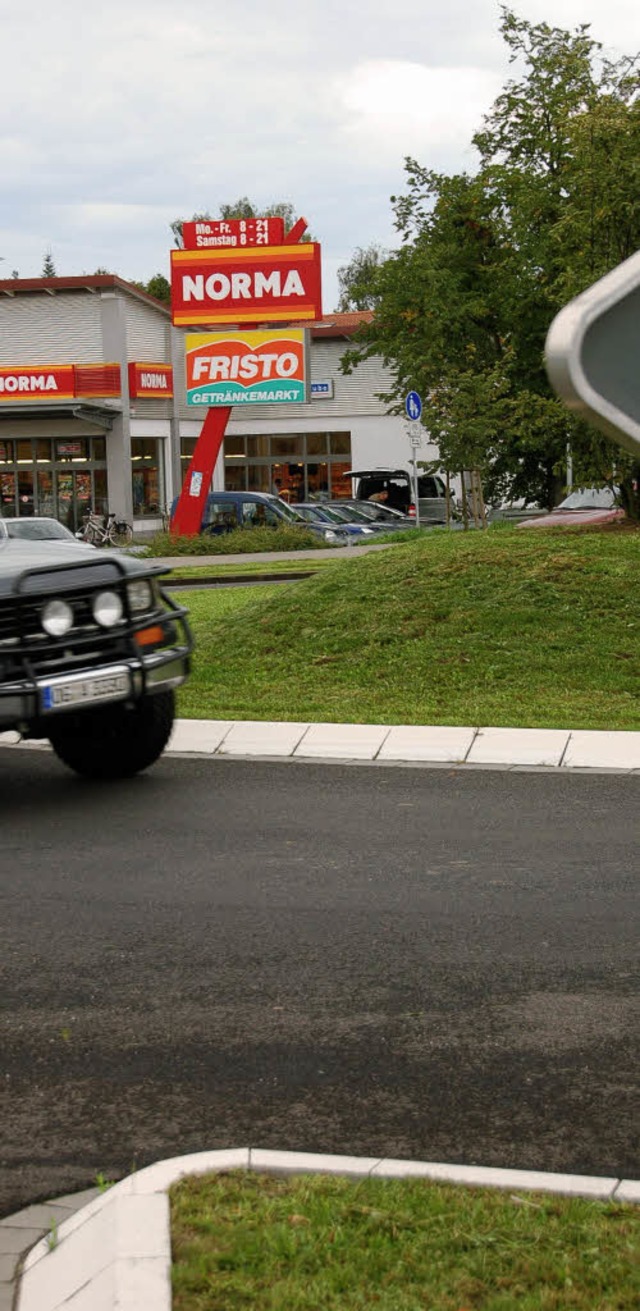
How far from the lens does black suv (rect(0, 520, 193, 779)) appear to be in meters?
8.34

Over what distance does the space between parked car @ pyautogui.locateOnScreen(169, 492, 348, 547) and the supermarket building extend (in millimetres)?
9747

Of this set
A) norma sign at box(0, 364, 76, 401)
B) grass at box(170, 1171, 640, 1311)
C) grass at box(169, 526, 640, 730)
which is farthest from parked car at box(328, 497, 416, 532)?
grass at box(170, 1171, 640, 1311)

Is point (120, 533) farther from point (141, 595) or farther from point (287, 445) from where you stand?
point (141, 595)

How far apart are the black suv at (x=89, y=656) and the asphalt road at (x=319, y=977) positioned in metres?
0.43

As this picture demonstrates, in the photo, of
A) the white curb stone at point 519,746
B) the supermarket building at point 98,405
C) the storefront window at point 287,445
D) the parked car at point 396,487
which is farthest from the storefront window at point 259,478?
the white curb stone at point 519,746

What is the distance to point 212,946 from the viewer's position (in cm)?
609

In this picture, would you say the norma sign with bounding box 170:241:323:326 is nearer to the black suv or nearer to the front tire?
the black suv

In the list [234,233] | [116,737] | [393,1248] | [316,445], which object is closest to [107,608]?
[116,737]

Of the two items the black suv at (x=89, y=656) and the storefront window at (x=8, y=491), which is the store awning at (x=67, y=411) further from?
the black suv at (x=89, y=656)

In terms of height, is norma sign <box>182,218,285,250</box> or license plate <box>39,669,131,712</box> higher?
norma sign <box>182,218,285,250</box>

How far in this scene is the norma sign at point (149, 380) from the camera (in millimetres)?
49000

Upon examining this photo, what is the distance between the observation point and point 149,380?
4978cm

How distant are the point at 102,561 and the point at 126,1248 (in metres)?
5.74

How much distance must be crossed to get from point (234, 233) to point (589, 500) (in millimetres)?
14189
